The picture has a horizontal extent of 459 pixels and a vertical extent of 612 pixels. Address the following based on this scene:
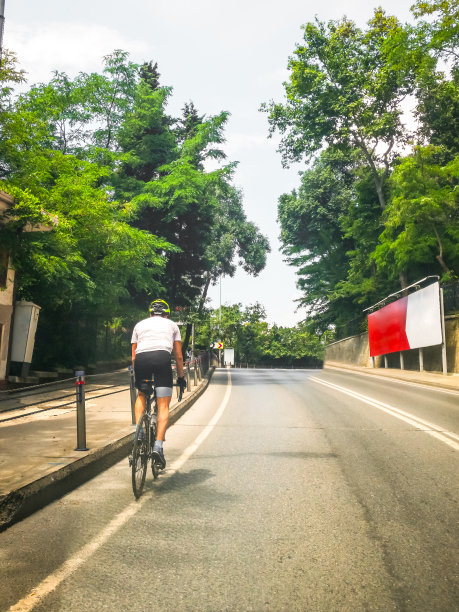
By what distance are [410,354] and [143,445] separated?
1027 inches

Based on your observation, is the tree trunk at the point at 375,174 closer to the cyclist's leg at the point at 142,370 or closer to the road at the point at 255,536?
the road at the point at 255,536

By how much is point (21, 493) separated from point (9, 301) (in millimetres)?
13913

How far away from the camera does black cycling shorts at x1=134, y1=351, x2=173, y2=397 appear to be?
590cm

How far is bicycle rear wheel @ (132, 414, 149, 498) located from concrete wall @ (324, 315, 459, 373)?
19998 mm

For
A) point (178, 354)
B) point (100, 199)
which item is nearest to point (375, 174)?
point (100, 199)

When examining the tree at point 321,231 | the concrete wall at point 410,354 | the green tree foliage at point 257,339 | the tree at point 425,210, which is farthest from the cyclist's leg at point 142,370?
the green tree foliage at point 257,339

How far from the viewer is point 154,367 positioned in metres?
5.90

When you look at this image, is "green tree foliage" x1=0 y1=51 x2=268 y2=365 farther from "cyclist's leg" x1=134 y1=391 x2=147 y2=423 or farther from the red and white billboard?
the red and white billboard

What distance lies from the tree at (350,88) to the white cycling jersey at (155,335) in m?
27.3

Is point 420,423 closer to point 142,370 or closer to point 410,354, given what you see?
point 142,370

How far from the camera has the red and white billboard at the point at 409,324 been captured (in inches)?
904

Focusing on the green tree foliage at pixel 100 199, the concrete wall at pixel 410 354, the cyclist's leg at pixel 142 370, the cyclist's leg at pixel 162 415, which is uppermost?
the green tree foliage at pixel 100 199

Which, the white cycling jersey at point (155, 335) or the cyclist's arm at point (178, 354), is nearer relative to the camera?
the white cycling jersey at point (155, 335)

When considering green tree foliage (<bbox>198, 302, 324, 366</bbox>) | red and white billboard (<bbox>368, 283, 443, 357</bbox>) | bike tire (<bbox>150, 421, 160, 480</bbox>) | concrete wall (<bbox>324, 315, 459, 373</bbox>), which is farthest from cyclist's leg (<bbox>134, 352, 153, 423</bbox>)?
green tree foliage (<bbox>198, 302, 324, 366</bbox>)
